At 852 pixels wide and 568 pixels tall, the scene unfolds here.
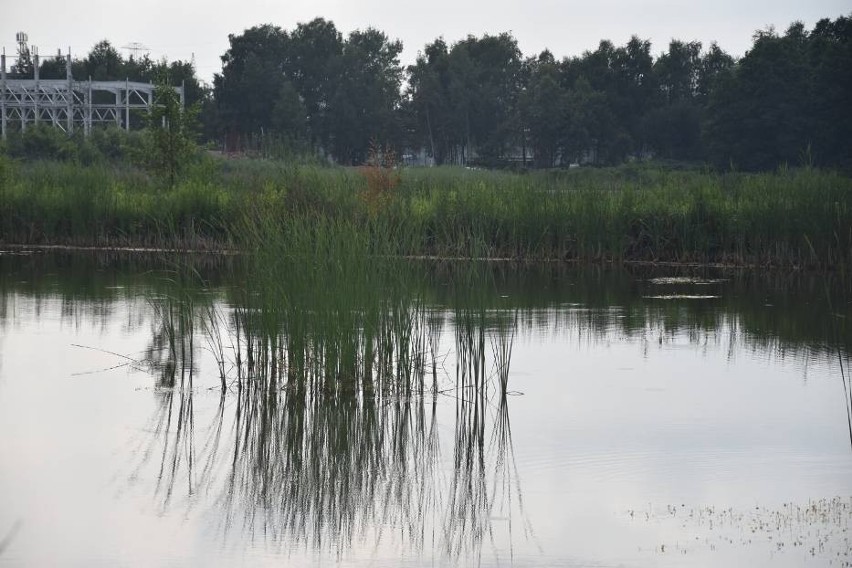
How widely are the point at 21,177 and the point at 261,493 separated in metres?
20.5

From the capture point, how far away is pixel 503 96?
73938 millimetres

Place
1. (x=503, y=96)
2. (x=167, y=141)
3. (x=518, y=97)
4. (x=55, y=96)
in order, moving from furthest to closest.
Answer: (x=503, y=96), (x=518, y=97), (x=55, y=96), (x=167, y=141)

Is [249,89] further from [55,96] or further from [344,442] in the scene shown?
[344,442]

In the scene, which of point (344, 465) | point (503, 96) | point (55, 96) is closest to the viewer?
point (344, 465)

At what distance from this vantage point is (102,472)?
275 inches

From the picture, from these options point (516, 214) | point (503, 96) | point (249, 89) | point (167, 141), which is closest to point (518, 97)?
point (503, 96)

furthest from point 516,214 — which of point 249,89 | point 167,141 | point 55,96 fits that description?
point 249,89

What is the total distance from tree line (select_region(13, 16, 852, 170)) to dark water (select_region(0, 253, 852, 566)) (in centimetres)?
4144

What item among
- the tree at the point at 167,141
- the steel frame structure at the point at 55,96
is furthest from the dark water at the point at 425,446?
the steel frame structure at the point at 55,96

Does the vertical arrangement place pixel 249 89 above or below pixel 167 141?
above

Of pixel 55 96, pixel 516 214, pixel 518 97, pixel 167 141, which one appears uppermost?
pixel 518 97

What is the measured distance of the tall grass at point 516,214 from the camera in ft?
58.7

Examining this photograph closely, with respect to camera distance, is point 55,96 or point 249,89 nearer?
point 55,96

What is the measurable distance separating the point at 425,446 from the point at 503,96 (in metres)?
67.7
